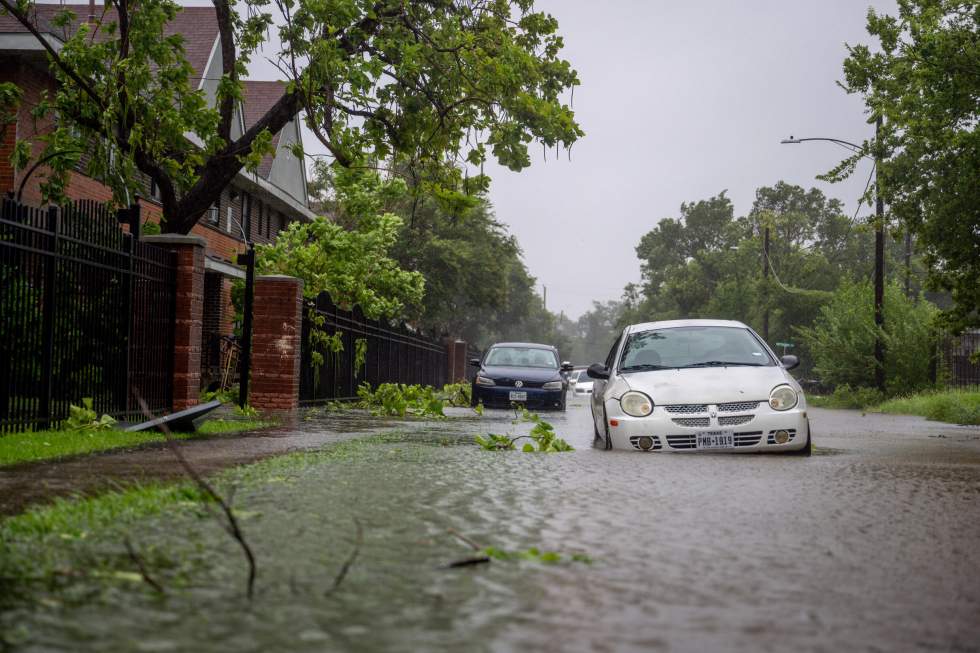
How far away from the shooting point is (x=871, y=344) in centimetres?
3778

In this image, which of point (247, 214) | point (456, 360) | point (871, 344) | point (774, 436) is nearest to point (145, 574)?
point (774, 436)

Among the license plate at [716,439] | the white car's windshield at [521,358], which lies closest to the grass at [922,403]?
the white car's windshield at [521,358]

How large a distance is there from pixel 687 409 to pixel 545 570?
6.68m

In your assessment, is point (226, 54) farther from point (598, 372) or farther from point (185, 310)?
point (598, 372)

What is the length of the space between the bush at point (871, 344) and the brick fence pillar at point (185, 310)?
27.9m

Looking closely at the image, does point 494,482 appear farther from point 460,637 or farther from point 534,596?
point 460,637

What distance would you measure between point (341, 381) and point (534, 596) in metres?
18.1

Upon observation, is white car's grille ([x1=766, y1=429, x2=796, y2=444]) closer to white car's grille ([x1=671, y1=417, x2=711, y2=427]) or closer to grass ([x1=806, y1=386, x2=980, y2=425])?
white car's grille ([x1=671, y1=417, x2=711, y2=427])

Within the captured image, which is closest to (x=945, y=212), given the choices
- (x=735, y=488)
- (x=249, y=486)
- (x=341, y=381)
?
(x=341, y=381)

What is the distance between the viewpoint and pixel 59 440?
366 inches

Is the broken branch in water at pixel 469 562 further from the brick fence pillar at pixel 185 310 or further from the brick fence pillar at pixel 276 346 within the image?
the brick fence pillar at pixel 276 346

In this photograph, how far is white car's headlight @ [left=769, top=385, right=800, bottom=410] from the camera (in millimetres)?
10734

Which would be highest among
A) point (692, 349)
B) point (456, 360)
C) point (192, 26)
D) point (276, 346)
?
point (192, 26)

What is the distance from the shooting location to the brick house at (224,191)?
68.3 feet
